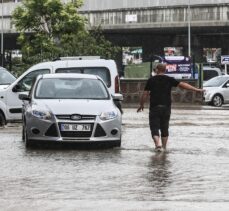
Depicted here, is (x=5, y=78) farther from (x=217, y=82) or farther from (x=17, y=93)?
(x=217, y=82)

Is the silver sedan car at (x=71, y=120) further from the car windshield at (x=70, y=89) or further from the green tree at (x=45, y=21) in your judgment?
the green tree at (x=45, y=21)

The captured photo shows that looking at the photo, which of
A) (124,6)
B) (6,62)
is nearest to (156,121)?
(6,62)

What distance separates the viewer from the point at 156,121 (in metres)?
14.5

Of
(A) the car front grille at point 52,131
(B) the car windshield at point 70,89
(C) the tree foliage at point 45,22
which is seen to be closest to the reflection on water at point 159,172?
(A) the car front grille at point 52,131

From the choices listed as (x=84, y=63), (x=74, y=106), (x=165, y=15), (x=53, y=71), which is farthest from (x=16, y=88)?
(x=165, y=15)

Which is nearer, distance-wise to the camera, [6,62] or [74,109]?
[74,109]

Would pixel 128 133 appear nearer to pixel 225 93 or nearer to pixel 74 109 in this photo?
pixel 74 109

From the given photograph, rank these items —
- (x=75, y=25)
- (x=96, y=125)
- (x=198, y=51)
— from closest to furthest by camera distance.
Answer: (x=96, y=125) → (x=75, y=25) → (x=198, y=51)

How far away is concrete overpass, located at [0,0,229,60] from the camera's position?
214 ft

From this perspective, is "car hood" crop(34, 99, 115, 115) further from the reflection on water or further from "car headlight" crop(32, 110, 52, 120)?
the reflection on water

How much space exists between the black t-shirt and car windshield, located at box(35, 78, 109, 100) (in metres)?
1.20

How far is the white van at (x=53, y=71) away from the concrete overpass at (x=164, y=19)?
44334 mm

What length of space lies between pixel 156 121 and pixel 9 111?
7226 mm

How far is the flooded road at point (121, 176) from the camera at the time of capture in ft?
29.3
